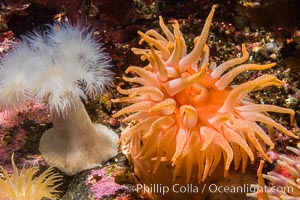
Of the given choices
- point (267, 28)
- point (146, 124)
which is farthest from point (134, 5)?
point (146, 124)

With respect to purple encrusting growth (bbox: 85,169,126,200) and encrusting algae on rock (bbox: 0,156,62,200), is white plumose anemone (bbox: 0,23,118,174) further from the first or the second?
encrusting algae on rock (bbox: 0,156,62,200)

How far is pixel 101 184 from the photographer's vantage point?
245 centimetres

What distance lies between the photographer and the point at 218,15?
3312mm

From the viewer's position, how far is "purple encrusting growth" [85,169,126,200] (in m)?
2.39

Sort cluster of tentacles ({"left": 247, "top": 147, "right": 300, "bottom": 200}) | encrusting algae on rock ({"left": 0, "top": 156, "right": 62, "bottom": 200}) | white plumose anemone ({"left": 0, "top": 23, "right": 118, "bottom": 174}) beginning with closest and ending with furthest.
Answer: cluster of tentacles ({"left": 247, "top": 147, "right": 300, "bottom": 200}) < encrusting algae on rock ({"left": 0, "top": 156, "right": 62, "bottom": 200}) < white plumose anemone ({"left": 0, "top": 23, "right": 118, "bottom": 174})

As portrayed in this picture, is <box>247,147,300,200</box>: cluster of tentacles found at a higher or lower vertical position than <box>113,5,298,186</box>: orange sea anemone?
lower

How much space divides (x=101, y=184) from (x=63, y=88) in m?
0.71

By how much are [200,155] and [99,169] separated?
92 cm

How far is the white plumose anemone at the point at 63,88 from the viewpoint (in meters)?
2.31

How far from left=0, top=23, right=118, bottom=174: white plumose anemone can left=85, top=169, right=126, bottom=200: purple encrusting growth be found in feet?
0.36

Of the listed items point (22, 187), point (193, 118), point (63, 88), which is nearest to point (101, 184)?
point (22, 187)

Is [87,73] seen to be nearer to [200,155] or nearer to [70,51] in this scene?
[70,51]

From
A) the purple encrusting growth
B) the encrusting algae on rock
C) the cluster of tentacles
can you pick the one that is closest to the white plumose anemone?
the purple encrusting growth

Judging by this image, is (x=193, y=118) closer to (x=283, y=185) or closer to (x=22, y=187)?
(x=283, y=185)
